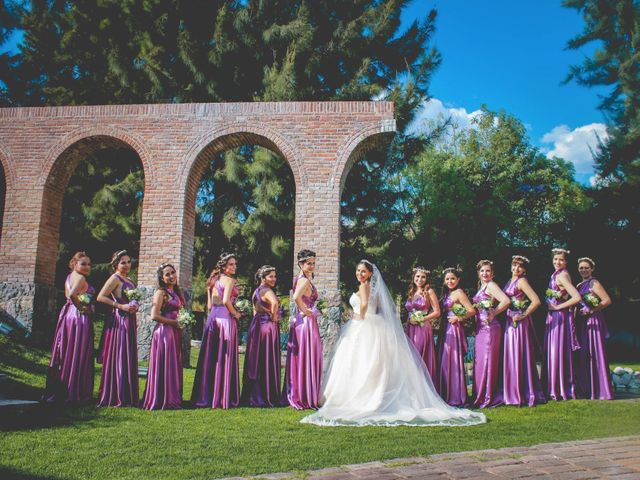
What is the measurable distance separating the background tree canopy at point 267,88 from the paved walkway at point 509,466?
13.0 metres

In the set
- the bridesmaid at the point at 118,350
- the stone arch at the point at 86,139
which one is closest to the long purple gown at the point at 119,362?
the bridesmaid at the point at 118,350

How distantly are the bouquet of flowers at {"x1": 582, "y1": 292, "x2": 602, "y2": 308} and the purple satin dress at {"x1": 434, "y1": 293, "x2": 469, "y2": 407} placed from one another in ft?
6.07

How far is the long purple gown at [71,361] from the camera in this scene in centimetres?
682

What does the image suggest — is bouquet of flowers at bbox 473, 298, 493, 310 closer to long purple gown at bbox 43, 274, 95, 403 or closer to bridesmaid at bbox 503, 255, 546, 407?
bridesmaid at bbox 503, 255, 546, 407

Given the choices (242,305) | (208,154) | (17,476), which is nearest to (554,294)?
(242,305)

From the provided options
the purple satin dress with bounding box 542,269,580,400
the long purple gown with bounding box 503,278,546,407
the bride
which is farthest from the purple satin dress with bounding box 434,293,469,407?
the purple satin dress with bounding box 542,269,580,400

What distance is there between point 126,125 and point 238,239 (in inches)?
271

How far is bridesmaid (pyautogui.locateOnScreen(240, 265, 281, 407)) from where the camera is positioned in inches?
285

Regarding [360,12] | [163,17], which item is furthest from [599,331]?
[163,17]

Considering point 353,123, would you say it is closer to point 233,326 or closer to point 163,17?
point 233,326

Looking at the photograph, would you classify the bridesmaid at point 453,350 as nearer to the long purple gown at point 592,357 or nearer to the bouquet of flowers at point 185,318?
the long purple gown at point 592,357

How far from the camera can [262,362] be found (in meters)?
7.29

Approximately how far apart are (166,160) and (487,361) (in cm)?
780

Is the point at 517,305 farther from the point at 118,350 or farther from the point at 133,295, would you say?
the point at 118,350
